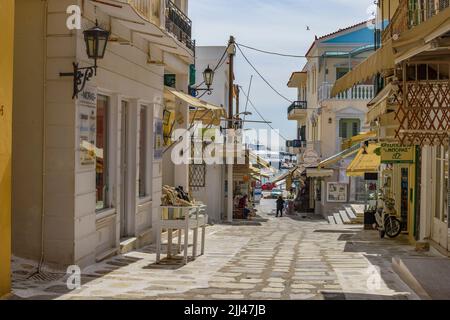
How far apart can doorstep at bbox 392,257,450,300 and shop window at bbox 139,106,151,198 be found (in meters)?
5.76

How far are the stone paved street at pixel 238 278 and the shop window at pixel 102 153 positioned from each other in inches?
41.6

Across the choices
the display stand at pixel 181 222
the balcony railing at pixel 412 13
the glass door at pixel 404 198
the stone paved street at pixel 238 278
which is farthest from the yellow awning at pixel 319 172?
the display stand at pixel 181 222

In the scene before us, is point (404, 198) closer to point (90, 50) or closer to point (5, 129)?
point (90, 50)

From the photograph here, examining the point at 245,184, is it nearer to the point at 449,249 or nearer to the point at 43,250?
the point at 449,249

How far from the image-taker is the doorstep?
7.70 metres

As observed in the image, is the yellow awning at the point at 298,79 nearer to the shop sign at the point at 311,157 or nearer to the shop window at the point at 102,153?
the shop sign at the point at 311,157

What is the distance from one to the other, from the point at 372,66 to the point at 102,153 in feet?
15.2

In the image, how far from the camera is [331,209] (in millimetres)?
35344

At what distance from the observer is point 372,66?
920 centimetres

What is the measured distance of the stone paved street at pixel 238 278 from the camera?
309 inches

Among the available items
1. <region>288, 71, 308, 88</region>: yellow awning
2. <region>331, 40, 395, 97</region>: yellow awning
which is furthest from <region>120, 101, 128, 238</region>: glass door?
<region>288, 71, 308, 88</region>: yellow awning

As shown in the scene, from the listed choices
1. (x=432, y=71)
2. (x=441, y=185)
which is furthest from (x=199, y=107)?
(x=432, y=71)

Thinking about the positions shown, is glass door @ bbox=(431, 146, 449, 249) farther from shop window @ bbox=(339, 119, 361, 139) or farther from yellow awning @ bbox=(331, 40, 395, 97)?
shop window @ bbox=(339, 119, 361, 139)
